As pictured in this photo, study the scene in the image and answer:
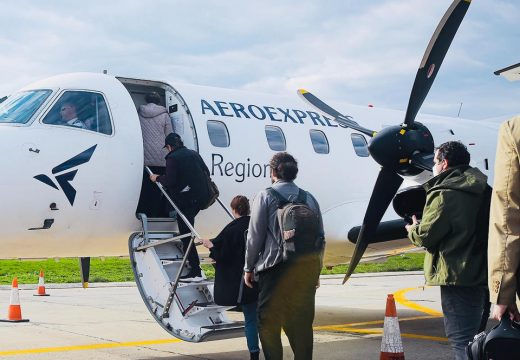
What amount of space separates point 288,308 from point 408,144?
141 inches

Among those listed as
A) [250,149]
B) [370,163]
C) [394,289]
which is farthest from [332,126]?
[394,289]

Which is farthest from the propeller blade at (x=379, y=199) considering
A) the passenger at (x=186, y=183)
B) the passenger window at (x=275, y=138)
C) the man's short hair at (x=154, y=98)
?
the man's short hair at (x=154, y=98)

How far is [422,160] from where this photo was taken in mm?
8555

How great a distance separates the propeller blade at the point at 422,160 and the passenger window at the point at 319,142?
2879mm

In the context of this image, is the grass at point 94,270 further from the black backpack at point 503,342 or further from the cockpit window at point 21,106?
the black backpack at point 503,342

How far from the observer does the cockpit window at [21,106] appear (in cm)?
831

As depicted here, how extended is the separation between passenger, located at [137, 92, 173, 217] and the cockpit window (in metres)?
1.39

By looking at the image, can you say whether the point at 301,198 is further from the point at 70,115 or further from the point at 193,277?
the point at 70,115

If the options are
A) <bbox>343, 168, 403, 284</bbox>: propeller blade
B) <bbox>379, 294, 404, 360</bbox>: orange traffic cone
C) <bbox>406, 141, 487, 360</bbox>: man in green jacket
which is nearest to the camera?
<bbox>406, 141, 487, 360</bbox>: man in green jacket

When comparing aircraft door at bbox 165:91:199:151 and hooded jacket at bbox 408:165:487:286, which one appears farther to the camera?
aircraft door at bbox 165:91:199:151

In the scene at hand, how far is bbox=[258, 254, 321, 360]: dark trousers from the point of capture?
18.9 feet

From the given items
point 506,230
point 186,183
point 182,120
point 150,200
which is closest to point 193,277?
point 186,183

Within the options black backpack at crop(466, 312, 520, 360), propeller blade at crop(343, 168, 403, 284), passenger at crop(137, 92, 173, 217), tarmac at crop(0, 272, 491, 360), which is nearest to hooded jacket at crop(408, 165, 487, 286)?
black backpack at crop(466, 312, 520, 360)

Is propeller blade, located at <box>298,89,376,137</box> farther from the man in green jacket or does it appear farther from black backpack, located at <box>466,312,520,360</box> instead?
black backpack, located at <box>466,312,520,360</box>
